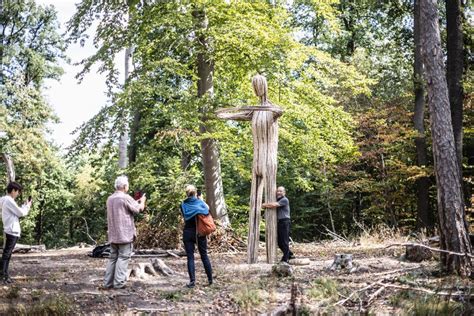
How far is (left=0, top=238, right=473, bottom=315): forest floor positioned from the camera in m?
5.79

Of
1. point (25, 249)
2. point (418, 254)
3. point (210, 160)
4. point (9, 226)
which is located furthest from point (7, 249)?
point (25, 249)

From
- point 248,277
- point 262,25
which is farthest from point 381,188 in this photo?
point 248,277

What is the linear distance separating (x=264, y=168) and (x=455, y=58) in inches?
261

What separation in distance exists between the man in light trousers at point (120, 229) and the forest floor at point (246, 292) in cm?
28

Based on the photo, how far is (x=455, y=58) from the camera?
13539 millimetres

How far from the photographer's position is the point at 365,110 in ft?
76.5

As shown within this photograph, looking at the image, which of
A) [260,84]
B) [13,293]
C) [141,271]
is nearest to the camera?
[13,293]

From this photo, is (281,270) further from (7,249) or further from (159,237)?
(159,237)

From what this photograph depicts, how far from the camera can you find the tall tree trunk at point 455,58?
1284 cm

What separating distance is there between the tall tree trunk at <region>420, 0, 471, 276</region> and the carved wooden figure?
3.11 m

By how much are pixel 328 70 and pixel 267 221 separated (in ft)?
21.8

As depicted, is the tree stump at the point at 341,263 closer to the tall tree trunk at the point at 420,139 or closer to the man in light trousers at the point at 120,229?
the man in light trousers at the point at 120,229

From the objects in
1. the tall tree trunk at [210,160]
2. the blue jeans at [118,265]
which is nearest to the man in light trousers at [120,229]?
the blue jeans at [118,265]

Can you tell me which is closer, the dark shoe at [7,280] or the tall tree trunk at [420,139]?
the dark shoe at [7,280]
